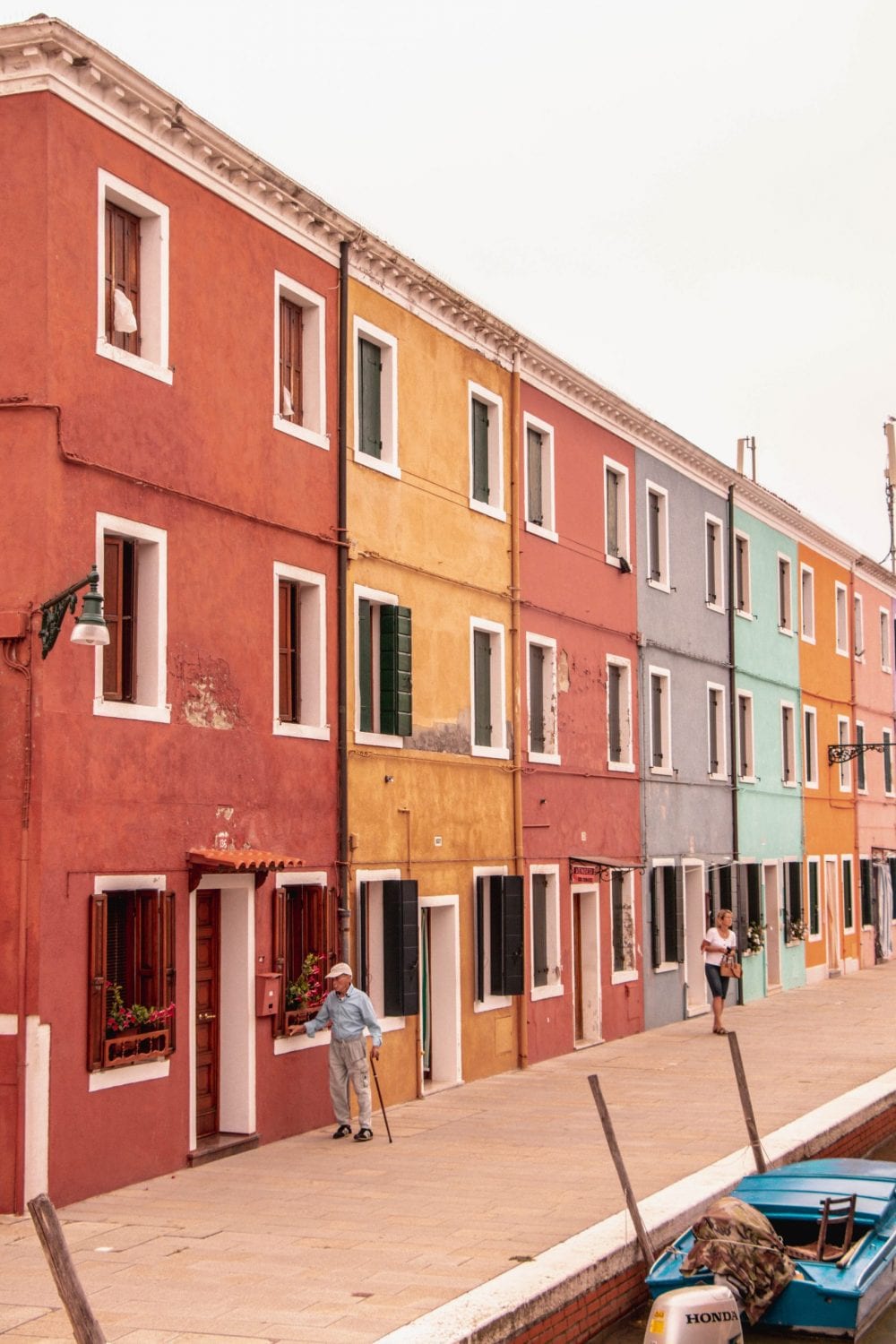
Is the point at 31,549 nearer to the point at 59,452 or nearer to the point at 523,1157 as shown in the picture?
the point at 59,452

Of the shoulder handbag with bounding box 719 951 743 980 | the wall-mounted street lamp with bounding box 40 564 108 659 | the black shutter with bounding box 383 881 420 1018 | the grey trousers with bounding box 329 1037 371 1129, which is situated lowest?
the grey trousers with bounding box 329 1037 371 1129

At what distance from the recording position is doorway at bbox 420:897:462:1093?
63.4 feet

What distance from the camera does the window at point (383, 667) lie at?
58.4 ft

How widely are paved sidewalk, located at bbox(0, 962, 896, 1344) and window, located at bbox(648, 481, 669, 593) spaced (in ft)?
28.3

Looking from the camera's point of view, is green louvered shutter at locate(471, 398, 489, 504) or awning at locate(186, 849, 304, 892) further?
green louvered shutter at locate(471, 398, 489, 504)

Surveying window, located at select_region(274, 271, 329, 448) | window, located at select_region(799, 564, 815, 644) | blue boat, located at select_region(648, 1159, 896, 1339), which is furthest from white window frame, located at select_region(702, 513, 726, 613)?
blue boat, located at select_region(648, 1159, 896, 1339)

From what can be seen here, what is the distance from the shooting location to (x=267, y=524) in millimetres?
15969

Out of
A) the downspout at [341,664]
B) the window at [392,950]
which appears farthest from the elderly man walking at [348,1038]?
the window at [392,950]

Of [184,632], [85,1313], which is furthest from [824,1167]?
[85,1313]

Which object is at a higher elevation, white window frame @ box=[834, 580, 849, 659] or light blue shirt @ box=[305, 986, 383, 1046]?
white window frame @ box=[834, 580, 849, 659]

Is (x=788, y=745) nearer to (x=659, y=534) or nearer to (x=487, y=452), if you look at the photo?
(x=659, y=534)

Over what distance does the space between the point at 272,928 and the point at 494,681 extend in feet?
20.0

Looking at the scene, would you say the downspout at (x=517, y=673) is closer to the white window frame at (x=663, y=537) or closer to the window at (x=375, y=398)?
the window at (x=375, y=398)

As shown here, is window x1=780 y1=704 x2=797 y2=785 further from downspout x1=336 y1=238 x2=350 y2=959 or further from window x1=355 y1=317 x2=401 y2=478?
downspout x1=336 y1=238 x2=350 y2=959
